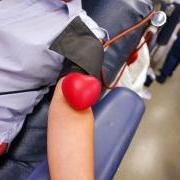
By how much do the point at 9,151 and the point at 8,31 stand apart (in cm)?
33

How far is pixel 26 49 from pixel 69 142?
0.23 metres

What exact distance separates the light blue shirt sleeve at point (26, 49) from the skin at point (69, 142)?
10 centimetres

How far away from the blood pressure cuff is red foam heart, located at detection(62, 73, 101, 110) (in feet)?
0.28

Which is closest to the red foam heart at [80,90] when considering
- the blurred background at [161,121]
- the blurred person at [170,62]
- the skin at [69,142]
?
the skin at [69,142]

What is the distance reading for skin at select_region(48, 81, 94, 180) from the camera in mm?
555

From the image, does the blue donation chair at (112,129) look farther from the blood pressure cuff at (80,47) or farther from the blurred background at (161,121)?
the blurred background at (161,121)

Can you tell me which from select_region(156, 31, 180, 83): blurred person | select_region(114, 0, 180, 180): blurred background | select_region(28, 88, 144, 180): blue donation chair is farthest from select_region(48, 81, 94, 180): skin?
select_region(156, 31, 180, 83): blurred person

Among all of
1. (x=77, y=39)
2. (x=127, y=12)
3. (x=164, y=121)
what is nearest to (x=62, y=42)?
(x=77, y=39)

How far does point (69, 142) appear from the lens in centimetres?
58

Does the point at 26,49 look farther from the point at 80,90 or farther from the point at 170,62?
the point at 170,62

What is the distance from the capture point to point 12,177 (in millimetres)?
737

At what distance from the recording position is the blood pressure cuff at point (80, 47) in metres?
0.66

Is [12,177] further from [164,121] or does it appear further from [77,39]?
[164,121]

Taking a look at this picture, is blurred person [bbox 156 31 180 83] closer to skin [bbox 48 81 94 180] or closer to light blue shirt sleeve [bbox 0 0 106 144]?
light blue shirt sleeve [bbox 0 0 106 144]
